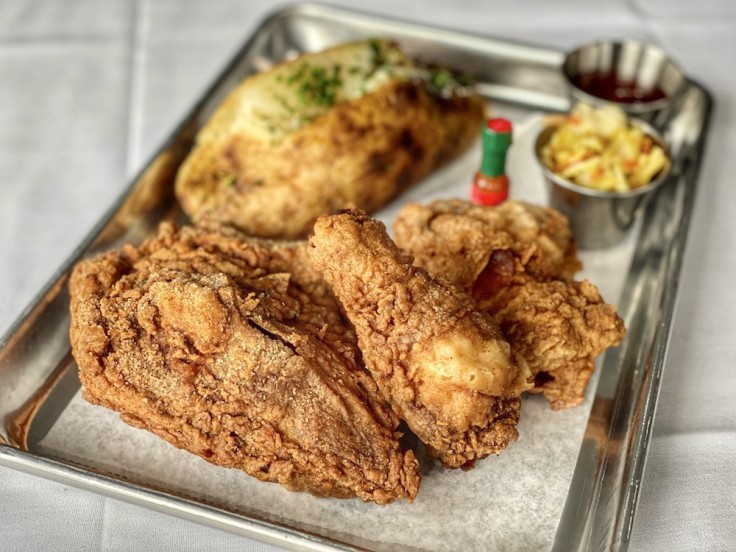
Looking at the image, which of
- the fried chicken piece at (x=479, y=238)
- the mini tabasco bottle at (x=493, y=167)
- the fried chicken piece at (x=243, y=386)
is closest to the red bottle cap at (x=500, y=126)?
the mini tabasco bottle at (x=493, y=167)

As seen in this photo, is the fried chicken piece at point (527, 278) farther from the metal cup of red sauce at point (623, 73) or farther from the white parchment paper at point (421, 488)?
the metal cup of red sauce at point (623, 73)

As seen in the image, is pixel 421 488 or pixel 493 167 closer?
pixel 421 488

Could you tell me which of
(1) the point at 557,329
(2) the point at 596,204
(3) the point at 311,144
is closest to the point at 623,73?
(2) the point at 596,204

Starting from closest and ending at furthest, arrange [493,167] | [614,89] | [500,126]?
[500,126] < [493,167] < [614,89]

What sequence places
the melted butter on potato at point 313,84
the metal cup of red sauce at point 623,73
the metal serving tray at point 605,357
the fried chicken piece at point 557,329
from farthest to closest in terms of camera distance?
the metal cup of red sauce at point 623,73
the melted butter on potato at point 313,84
the fried chicken piece at point 557,329
the metal serving tray at point 605,357

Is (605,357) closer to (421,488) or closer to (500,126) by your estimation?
(421,488)

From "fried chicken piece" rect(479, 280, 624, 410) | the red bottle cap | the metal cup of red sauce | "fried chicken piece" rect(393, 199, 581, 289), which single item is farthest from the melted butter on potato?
"fried chicken piece" rect(479, 280, 624, 410)
